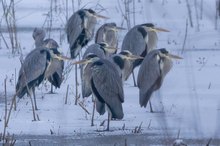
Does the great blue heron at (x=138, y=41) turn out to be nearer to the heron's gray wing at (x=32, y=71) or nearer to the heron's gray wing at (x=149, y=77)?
the heron's gray wing at (x=32, y=71)

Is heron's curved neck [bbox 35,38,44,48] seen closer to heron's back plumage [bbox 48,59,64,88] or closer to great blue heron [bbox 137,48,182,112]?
heron's back plumage [bbox 48,59,64,88]

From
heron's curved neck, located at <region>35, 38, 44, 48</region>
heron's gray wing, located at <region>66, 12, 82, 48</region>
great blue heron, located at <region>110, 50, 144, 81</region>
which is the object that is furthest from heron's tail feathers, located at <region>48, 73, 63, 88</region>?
heron's curved neck, located at <region>35, 38, 44, 48</region>

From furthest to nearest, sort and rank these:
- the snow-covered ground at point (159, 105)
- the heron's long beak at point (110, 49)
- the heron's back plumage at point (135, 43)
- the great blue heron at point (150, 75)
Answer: the heron's back plumage at point (135, 43) → the heron's long beak at point (110, 49) → the great blue heron at point (150, 75) → the snow-covered ground at point (159, 105)

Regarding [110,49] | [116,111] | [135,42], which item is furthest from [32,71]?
[135,42]

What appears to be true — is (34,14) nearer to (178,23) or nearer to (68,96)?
(178,23)

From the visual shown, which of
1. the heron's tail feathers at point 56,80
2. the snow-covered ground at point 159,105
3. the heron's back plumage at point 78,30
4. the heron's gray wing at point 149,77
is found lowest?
the snow-covered ground at point 159,105

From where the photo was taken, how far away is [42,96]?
9.68 metres

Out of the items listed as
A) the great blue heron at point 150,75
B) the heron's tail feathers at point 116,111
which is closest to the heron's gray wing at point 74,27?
the great blue heron at point 150,75

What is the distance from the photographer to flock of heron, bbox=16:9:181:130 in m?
7.81

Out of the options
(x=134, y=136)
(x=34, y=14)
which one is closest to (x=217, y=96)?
(x=134, y=136)

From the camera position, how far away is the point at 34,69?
9156 millimetres

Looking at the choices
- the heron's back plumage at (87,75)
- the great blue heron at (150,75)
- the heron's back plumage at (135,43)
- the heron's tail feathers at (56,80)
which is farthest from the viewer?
the heron's back plumage at (135,43)

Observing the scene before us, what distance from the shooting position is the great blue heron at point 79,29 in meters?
11.0

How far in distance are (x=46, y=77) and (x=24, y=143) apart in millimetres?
2763
